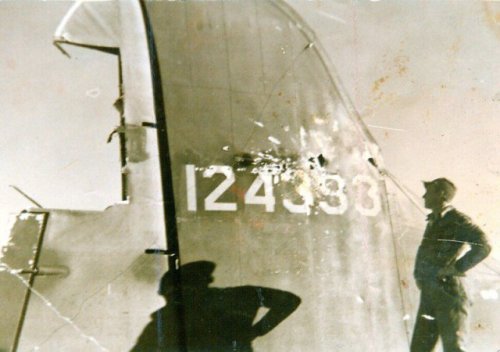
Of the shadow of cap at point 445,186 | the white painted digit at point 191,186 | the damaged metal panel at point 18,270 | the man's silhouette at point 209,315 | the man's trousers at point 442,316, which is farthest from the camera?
the shadow of cap at point 445,186

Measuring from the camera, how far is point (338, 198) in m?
2.22

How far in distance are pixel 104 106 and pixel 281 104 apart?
88 cm

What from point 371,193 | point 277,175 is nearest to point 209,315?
point 277,175

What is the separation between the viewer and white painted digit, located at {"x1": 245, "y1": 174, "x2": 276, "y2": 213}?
2.11m

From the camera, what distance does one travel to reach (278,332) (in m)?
2.01

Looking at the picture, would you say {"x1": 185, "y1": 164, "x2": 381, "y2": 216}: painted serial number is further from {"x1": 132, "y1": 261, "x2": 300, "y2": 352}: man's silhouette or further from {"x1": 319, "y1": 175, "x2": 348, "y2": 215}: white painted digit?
{"x1": 132, "y1": 261, "x2": 300, "y2": 352}: man's silhouette

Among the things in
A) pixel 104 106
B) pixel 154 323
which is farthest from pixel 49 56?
pixel 154 323

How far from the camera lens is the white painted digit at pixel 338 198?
86.4 inches

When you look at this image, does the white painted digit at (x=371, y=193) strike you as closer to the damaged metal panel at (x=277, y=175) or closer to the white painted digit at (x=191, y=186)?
the damaged metal panel at (x=277, y=175)

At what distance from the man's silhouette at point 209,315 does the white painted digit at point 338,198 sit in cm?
48

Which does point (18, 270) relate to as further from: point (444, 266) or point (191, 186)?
point (444, 266)

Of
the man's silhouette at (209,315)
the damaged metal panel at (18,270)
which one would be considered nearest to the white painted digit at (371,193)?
the man's silhouette at (209,315)

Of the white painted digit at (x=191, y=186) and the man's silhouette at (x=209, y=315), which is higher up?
the white painted digit at (x=191, y=186)

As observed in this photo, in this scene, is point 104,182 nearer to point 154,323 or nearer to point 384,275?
point 154,323
